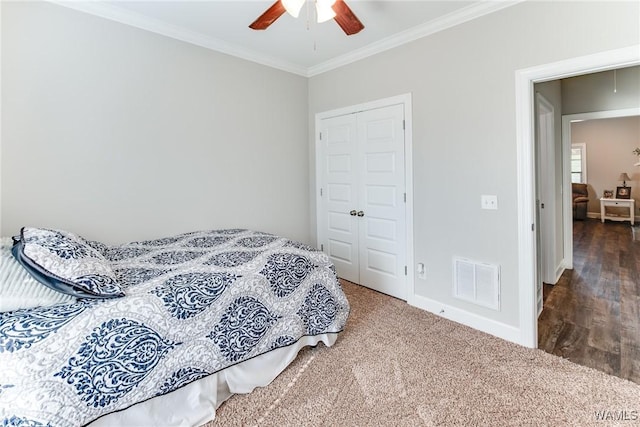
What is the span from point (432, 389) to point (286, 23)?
2.98 metres

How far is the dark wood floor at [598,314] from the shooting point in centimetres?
220

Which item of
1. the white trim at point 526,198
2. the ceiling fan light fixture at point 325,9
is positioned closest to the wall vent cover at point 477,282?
the white trim at point 526,198

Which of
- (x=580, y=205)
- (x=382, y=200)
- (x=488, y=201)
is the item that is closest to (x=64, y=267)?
(x=382, y=200)

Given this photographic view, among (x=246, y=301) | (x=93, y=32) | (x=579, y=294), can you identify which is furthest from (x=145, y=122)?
(x=579, y=294)

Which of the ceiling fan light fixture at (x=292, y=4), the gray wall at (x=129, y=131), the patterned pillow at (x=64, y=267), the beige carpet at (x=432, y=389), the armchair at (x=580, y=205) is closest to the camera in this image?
the patterned pillow at (x=64, y=267)

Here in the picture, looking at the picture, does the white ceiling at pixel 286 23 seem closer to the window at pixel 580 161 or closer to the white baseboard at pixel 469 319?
the white baseboard at pixel 469 319

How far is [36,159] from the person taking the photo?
2225 mm

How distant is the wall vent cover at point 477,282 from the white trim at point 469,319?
12 centimetres

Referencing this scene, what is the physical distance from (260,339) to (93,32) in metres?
2.61

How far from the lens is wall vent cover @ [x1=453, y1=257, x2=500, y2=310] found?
8.26 feet

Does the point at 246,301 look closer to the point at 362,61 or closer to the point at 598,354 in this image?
the point at 598,354

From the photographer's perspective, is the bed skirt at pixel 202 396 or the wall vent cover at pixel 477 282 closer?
the bed skirt at pixel 202 396

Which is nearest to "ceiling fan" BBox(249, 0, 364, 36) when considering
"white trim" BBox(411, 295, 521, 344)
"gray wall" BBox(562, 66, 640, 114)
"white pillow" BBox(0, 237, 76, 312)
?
"white pillow" BBox(0, 237, 76, 312)

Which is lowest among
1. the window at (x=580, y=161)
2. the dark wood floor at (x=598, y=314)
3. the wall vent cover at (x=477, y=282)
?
the dark wood floor at (x=598, y=314)
